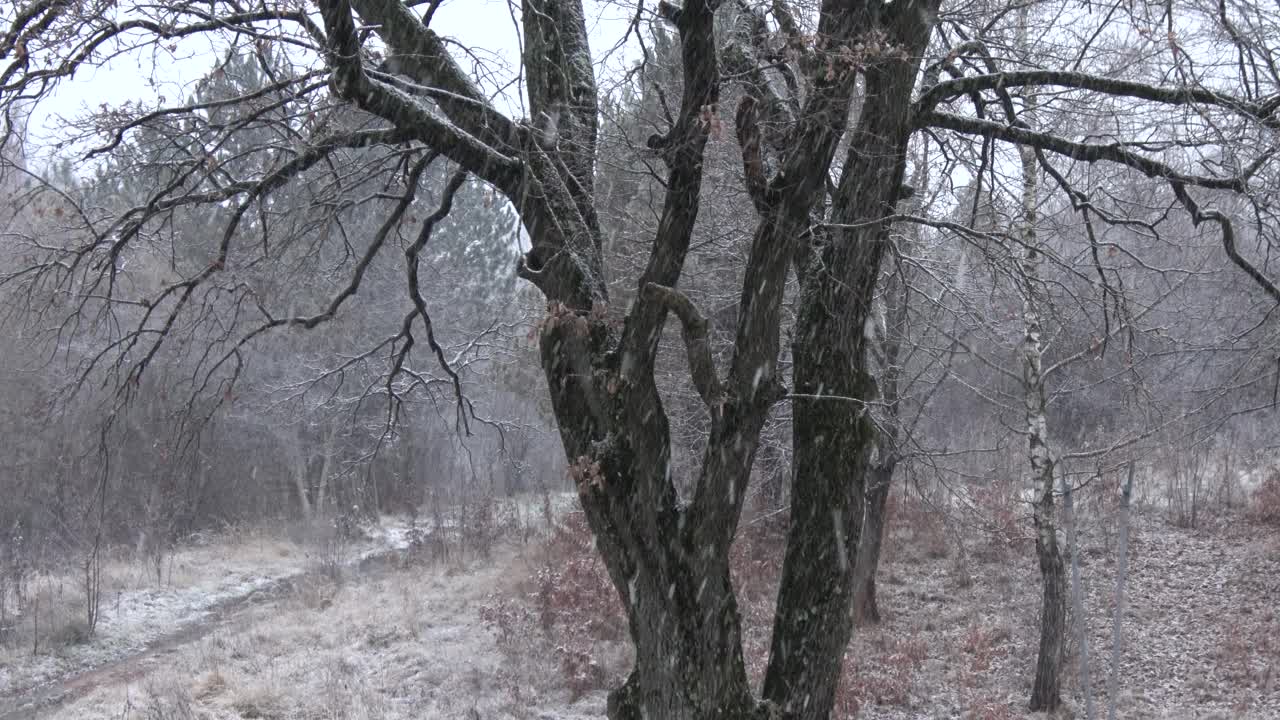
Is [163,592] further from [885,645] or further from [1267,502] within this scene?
[1267,502]

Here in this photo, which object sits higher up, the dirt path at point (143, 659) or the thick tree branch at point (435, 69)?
the thick tree branch at point (435, 69)

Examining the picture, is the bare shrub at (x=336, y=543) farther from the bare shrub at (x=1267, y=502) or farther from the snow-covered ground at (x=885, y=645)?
the bare shrub at (x=1267, y=502)

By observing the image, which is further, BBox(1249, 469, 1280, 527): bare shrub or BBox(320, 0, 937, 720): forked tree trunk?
BBox(1249, 469, 1280, 527): bare shrub

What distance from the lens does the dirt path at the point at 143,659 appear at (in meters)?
11.1

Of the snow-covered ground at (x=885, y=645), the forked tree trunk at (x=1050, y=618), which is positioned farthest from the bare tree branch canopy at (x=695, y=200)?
the snow-covered ground at (x=885, y=645)

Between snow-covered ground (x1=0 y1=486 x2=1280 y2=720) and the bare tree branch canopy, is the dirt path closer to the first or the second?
snow-covered ground (x1=0 y1=486 x2=1280 y2=720)

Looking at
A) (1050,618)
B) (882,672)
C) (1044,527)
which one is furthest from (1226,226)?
(882,672)

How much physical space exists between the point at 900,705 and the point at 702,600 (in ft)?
22.7

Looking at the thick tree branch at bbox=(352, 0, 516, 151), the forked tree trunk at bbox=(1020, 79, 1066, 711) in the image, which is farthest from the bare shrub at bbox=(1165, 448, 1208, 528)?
the thick tree branch at bbox=(352, 0, 516, 151)

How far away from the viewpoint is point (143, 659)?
12.8 meters

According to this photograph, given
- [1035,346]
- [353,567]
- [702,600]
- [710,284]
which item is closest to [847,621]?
[702,600]

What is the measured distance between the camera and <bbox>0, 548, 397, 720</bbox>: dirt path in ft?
36.3

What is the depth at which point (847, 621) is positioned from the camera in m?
5.17

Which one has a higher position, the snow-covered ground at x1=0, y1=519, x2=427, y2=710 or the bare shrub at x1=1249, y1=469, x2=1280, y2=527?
the bare shrub at x1=1249, y1=469, x2=1280, y2=527
